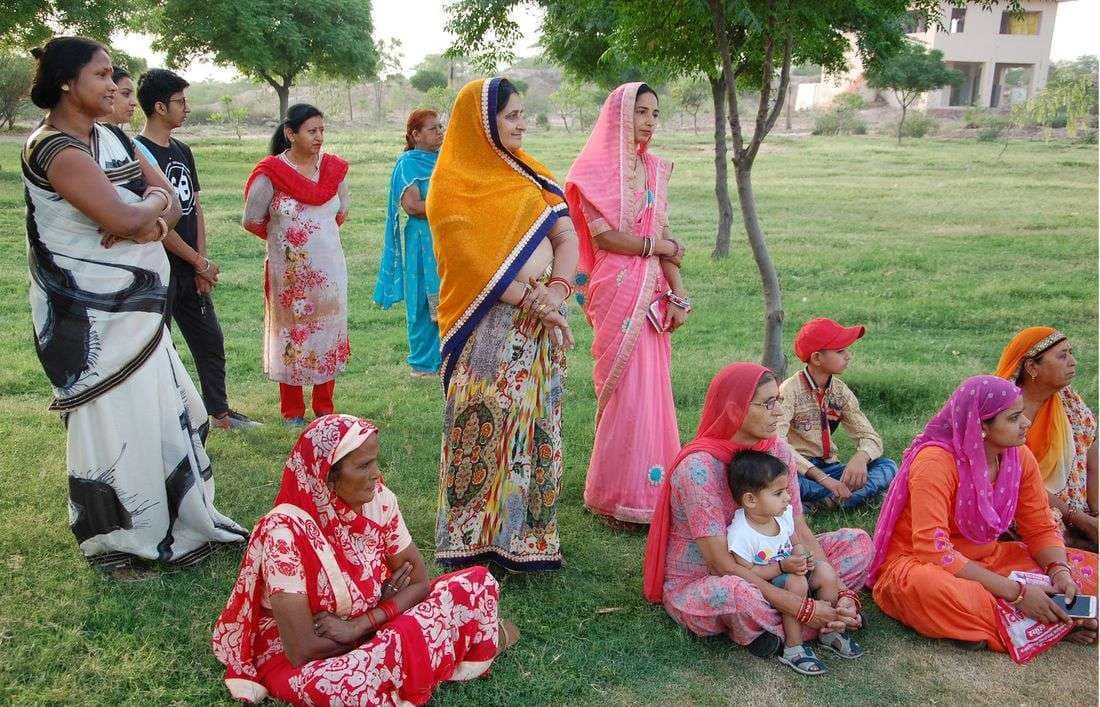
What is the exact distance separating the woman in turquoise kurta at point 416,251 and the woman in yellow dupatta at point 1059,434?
12.0 ft

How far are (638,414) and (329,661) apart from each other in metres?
2.03

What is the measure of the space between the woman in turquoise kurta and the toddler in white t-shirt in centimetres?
347

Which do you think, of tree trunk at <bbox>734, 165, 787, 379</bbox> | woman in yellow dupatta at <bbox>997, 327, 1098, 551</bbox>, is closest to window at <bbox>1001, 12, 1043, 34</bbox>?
tree trunk at <bbox>734, 165, 787, 379</bbox>

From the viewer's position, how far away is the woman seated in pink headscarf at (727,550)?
335cm

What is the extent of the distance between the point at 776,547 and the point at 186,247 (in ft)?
11.0

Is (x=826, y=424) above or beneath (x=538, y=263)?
beneath

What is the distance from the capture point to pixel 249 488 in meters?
4.66

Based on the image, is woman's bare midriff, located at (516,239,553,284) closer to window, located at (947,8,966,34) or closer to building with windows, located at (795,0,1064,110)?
building with windows, located at (795,0,1064,110)

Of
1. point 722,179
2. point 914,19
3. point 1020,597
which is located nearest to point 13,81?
point 722,179

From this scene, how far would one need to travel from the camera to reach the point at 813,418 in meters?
4.73

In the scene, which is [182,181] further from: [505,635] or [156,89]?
[505,635]

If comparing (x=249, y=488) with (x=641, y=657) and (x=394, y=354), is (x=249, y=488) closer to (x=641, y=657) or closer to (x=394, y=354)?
(x=641, y=657)

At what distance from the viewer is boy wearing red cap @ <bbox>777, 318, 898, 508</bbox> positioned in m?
4.56

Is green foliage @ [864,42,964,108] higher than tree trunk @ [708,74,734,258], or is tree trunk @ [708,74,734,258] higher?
green foliage @ [864,42,964,108]
